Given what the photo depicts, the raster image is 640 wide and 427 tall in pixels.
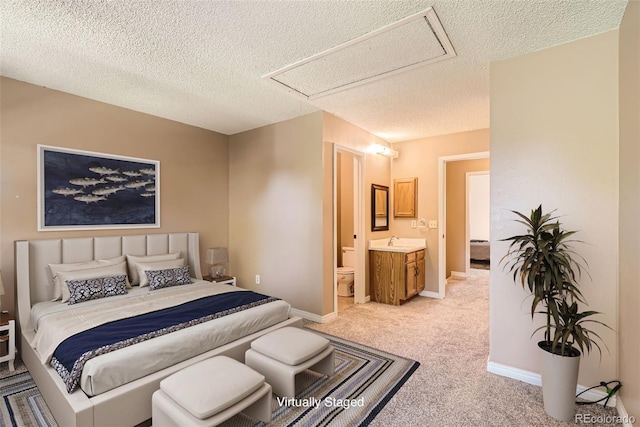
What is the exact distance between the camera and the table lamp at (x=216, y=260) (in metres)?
4.23

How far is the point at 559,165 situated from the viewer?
2.34 meters

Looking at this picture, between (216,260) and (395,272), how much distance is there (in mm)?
2586

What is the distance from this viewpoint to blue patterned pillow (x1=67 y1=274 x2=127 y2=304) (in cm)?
280

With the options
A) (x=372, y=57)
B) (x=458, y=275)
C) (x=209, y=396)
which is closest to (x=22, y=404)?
(x=209, y=396)

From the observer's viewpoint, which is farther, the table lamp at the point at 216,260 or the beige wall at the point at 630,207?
the table lamp at the point at 216,260

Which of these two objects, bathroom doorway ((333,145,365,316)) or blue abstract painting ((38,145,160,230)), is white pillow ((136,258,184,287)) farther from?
A: bathroom doorway ((333,145,365,316))

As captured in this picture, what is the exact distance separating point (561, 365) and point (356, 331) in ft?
6.39

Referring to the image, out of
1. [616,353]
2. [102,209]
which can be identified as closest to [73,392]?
[102,209]

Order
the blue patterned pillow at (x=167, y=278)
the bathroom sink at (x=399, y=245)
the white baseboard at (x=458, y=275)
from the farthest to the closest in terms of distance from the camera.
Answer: the white baseboard at (x=458, y=275), the bathroom sink at (x=399, y=245), the blue patterned pillow at (x=167, y=278)

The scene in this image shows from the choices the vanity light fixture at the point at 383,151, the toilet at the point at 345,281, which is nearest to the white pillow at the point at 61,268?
the toilet at the point at 345,281

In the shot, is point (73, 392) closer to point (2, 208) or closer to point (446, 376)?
point (2, 208)

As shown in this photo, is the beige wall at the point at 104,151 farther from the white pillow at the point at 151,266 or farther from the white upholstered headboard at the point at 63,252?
the white pillow at the point at 151,266

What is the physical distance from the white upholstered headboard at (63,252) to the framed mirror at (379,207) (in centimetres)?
273

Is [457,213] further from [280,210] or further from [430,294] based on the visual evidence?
[280,210]
